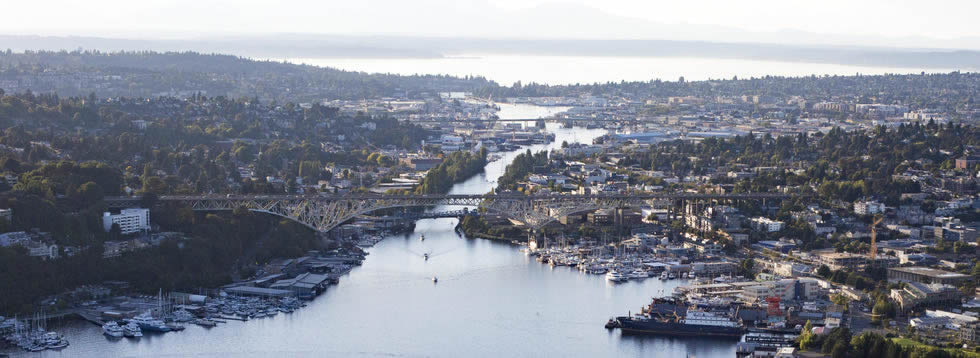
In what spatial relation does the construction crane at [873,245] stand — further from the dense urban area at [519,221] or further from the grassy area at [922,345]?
the grassy area at [922,345]

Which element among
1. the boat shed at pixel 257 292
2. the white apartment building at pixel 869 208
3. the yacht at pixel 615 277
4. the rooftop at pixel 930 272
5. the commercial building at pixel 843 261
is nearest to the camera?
the boat shed at pixel 257 292

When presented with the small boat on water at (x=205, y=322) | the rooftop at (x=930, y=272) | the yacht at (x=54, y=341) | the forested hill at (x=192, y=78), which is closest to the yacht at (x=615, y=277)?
Result: the rooftop at (x=930, y=272)

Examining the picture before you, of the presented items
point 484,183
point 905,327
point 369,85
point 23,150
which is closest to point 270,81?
point 369,85

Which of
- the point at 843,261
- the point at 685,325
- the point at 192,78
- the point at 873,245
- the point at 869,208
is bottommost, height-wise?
the point at 685,325

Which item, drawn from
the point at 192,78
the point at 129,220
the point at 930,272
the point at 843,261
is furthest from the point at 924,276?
the point at 192,78

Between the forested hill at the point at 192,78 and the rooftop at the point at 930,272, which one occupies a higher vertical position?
the forested hill at the point at 192,78

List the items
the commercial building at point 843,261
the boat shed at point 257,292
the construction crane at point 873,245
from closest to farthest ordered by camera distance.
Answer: the boat shed at point 257,292 → the commercial building at point 843,261 → the construction crane at point 873,245

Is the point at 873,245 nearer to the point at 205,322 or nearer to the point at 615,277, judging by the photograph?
the point at 615,277
